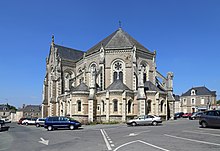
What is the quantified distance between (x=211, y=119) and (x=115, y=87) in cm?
1589

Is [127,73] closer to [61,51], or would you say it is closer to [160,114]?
[160,114]

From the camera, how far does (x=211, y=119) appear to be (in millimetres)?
19812

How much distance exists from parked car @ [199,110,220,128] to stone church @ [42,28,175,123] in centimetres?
1177

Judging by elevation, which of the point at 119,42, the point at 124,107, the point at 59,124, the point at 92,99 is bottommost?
the point at 59,124

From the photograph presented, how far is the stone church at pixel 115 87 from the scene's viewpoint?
32375 mm

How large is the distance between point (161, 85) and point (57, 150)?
31.1 meters

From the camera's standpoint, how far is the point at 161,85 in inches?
1558

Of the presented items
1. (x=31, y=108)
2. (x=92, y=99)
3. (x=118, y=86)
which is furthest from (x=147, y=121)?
(x=31, y=108)

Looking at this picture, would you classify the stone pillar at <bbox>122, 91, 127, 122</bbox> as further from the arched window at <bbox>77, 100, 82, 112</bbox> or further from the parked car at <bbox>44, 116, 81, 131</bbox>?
the parked car at <bbox>44, 116, 81, 131</bbox>

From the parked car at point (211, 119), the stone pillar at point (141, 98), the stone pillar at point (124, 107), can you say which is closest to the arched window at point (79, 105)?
the stone pillar at point (124, 107)

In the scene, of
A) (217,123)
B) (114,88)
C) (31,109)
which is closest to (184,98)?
(114,88)

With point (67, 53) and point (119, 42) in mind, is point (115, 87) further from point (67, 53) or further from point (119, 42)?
point (67, 53)

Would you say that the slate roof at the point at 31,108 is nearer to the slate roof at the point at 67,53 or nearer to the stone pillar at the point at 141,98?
the slate roof at the point at 67,53

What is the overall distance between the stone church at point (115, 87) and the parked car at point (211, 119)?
1177cm
